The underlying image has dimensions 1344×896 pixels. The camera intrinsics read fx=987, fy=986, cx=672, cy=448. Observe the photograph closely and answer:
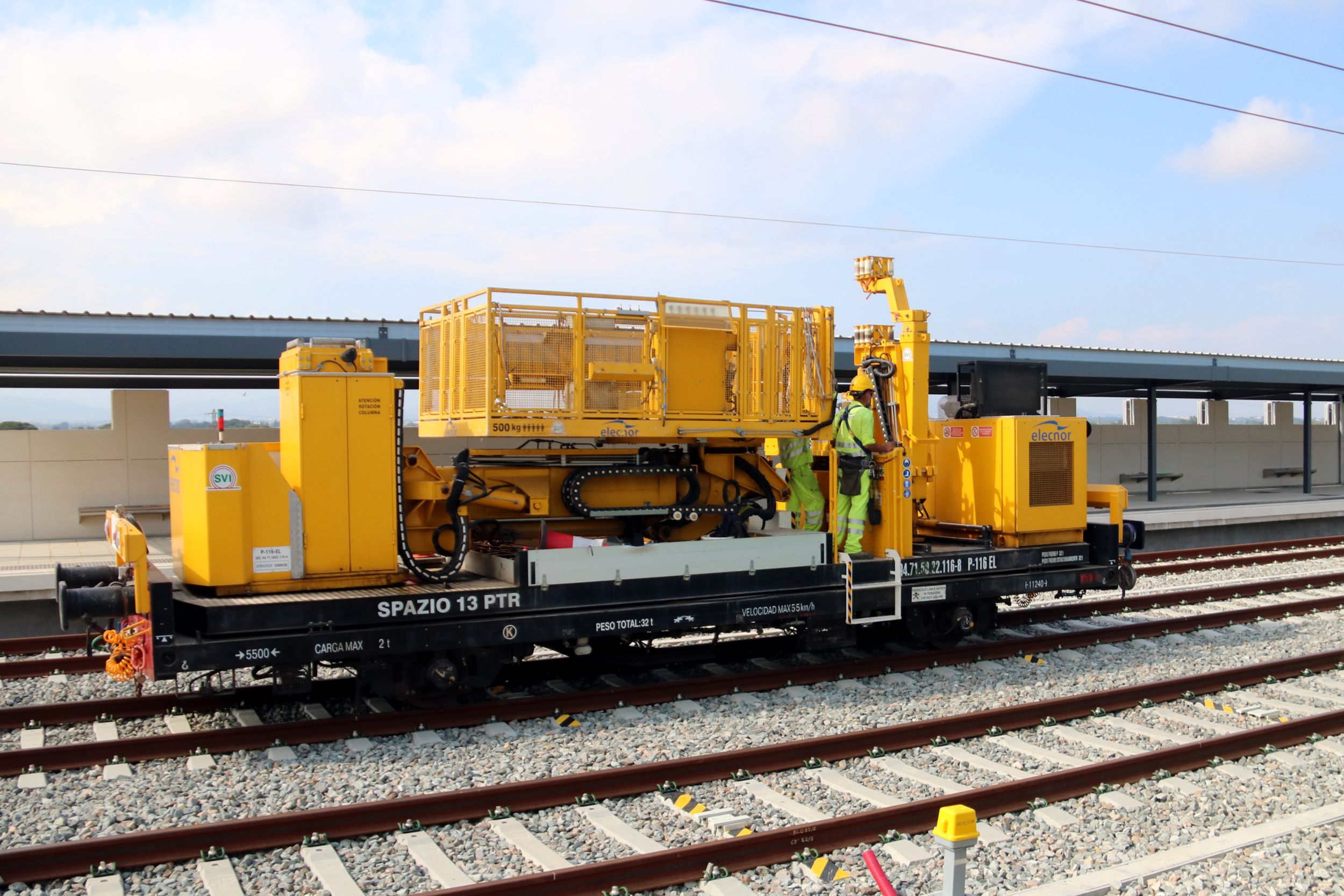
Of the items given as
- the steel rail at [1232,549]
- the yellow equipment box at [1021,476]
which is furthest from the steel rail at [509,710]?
the steel rail at [1232,549]

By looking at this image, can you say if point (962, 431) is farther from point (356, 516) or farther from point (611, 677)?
point (356, 516)

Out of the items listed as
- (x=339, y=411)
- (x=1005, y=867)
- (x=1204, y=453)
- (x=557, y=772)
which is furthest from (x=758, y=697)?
(x=1204, y=453)

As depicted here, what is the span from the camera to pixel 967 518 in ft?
34.8

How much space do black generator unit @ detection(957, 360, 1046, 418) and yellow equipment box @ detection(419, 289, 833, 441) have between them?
228 cm

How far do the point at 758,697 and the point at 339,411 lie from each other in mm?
4181

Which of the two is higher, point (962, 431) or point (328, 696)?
point (962, 431)

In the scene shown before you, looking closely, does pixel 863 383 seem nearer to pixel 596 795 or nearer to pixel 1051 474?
pixel 1051 474

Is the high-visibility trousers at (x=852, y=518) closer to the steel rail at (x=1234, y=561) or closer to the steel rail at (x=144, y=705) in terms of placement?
the steel rail at (x=144, y=705)

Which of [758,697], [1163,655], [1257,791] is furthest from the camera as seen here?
[1163,655]

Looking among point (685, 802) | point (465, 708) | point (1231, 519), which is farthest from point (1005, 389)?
point (1231, 519)

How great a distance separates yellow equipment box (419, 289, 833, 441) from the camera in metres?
7.71

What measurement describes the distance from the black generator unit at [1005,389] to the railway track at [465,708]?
97.2 inches

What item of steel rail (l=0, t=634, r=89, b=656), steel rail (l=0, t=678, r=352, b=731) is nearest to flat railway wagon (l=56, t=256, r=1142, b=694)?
steel rail (l=0, t=678, r=352, b=731)

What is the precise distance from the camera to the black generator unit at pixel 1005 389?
10633 mm
